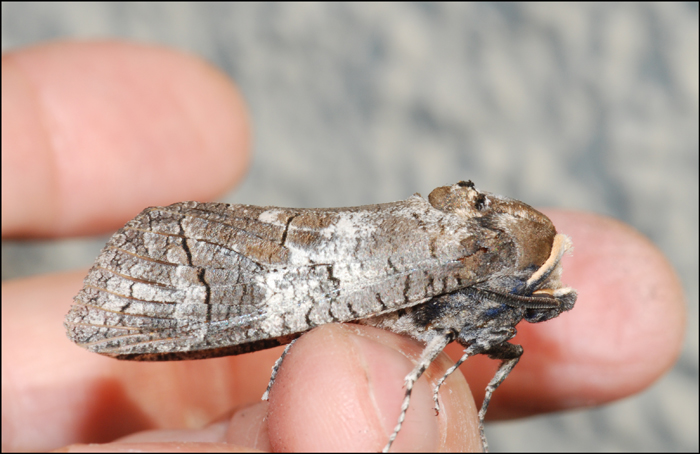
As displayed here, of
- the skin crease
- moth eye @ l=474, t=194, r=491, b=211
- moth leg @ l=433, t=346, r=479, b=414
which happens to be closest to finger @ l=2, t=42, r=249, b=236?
the skin crease

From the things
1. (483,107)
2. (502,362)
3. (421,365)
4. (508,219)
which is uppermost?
(483,107)

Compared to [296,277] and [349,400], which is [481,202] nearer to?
[296,277]

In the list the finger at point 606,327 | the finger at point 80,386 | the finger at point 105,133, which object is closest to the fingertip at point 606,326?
the finger at point 606,327

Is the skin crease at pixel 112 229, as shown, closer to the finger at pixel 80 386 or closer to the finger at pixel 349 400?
the finger at pixel 80 386

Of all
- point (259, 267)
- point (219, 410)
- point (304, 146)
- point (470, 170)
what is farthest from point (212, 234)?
point (304, 146)

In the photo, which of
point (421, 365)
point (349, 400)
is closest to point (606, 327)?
point (421, 365)

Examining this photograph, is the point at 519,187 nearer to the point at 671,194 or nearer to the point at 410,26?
the point at 671,194
